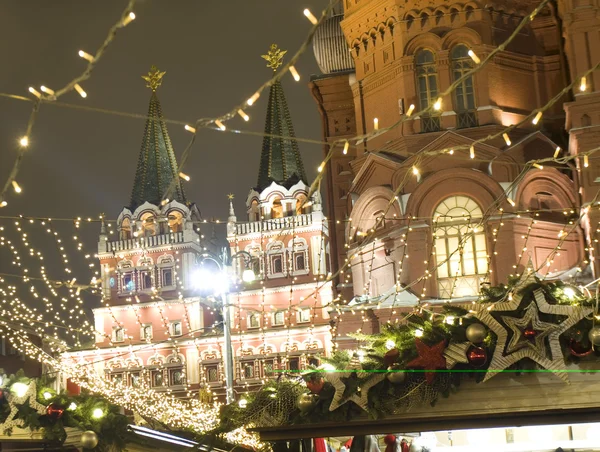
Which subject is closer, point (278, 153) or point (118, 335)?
point (118, 335)

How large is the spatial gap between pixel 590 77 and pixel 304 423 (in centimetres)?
1708

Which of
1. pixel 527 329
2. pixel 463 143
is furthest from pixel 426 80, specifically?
pixel 527 329

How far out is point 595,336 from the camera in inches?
342

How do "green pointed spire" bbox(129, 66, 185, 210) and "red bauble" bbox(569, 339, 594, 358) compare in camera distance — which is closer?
"red bauble" bbox(569, 339, 594, 358)

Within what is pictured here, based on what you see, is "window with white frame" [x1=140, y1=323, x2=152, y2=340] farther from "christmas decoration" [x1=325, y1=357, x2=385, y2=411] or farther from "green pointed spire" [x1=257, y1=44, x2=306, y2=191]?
"christmas decoration" [x1=325, y1=357, x2=385, y2=411]

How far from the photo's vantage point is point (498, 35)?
86.1 ft

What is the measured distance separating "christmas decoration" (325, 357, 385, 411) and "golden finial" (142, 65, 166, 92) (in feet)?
169

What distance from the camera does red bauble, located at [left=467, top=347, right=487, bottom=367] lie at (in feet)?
29.3

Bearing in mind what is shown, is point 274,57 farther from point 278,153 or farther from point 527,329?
point 527,329

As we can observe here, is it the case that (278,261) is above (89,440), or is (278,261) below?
above

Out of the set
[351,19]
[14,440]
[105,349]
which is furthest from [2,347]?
[14,440]

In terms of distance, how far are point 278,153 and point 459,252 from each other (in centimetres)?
3250

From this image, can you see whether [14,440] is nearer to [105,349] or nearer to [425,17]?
[425,17]

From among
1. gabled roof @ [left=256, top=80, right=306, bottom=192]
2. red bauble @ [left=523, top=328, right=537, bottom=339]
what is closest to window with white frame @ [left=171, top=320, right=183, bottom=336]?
gabled roof @ [left=256, top=80, right=306, bottom=192]
